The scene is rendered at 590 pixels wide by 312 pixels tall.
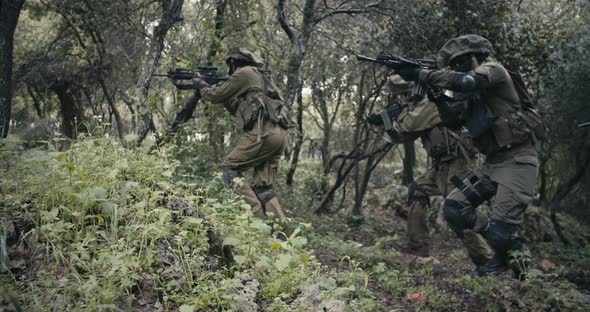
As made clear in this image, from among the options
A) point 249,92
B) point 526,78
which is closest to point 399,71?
point 249,92

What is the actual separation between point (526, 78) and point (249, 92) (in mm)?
5155

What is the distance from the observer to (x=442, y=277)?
532 centimetres

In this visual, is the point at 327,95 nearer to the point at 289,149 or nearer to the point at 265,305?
the point at 289,149

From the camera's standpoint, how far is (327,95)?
1159 cm

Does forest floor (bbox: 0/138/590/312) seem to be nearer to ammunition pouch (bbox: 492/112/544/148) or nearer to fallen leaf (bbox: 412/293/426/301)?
fallen leaf (bbox: 412/293/426/301)

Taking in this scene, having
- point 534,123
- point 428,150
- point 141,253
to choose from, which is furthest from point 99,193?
point 428,150

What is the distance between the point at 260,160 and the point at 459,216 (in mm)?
2226

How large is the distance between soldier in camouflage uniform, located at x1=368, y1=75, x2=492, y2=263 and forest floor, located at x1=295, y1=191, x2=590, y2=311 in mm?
398

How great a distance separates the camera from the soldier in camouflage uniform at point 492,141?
16.4 feet

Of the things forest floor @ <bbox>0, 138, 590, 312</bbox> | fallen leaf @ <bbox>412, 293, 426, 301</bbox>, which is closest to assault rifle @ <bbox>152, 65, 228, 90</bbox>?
forest floor @ <bbox>0, 138, 590, 312</bbox>

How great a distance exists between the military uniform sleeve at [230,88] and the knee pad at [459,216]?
2.55 meters

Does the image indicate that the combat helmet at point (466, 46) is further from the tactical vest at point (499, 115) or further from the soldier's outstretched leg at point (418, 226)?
the soldier's outstretched leg at point (418, 226)

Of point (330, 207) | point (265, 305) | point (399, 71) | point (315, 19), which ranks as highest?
point (315, 19)

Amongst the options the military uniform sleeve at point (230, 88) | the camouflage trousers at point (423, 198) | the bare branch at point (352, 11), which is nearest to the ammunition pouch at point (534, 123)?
the camouflage trousers at point (423, 198)
